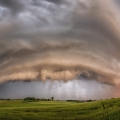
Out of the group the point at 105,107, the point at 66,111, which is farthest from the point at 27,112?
the point at 105,107

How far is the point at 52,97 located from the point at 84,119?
214ft

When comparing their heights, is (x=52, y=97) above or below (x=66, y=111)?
above

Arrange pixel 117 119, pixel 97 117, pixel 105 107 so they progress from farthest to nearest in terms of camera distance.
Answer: pixel 105 107 → pixel 97 117 → pixel 117 119

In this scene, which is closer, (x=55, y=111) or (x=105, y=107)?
(x=105, y=107)

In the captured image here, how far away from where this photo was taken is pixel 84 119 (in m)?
48.4

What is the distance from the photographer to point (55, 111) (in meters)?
53.7

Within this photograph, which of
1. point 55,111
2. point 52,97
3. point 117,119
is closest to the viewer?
point 117,119

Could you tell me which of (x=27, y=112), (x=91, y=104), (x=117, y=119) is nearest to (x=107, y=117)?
(x=117, y=119)

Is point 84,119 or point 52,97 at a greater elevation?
point 52,97

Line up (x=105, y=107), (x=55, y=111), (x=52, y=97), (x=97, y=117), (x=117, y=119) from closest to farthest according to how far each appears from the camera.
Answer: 1. (x=117, y=119)
2. (x=97, y=117)
3. (x=105, y=107)
4. (x=55, y=111)
5. (x=52, y=97)

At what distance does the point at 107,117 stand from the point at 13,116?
53.7ft

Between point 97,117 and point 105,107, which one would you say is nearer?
point 97,117

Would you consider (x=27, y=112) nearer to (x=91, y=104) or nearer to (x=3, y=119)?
(x=3, y=119)

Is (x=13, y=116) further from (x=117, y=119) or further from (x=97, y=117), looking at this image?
(x=117, y=119)
